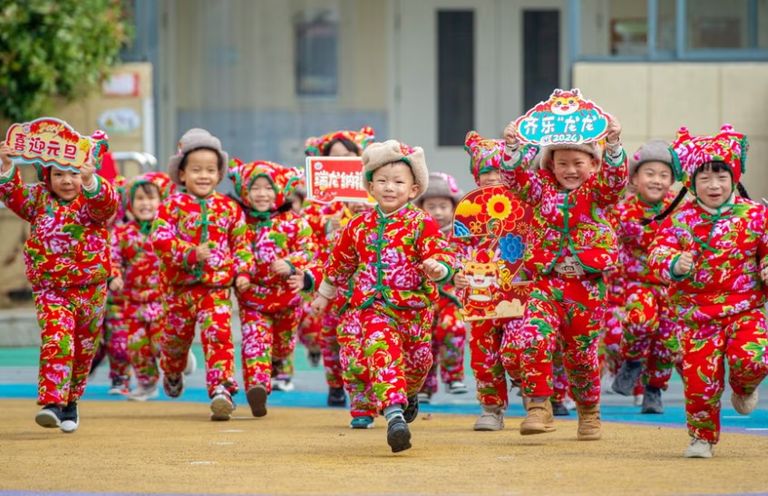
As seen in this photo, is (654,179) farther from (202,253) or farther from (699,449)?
(699,449)

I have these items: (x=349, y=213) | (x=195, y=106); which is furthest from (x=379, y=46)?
(x=349, y=213)

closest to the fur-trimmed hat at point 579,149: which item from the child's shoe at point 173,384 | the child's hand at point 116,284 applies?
the child's shoe at point 173,384

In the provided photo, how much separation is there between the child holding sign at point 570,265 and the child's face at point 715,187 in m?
0.64

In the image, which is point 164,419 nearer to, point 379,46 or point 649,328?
point 649,328

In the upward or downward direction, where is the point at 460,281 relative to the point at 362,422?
upward

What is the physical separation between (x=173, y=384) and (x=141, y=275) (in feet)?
5.22

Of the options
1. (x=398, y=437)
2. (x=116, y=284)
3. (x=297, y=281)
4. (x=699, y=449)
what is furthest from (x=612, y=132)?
(x=116, y=284)

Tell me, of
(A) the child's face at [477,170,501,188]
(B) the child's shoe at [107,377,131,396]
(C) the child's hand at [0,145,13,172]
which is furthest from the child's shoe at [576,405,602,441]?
(B) the child's shoe at [107,377,131,396]

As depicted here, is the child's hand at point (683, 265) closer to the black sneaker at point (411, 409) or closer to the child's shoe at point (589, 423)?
the child's shoe at point (589, 423)

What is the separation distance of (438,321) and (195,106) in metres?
9.26

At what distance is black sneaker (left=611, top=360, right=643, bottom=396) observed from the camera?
40.5ft

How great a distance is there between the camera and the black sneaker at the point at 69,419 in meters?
10.7

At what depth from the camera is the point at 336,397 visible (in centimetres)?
1285

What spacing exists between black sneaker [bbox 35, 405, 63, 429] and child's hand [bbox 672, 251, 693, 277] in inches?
148
